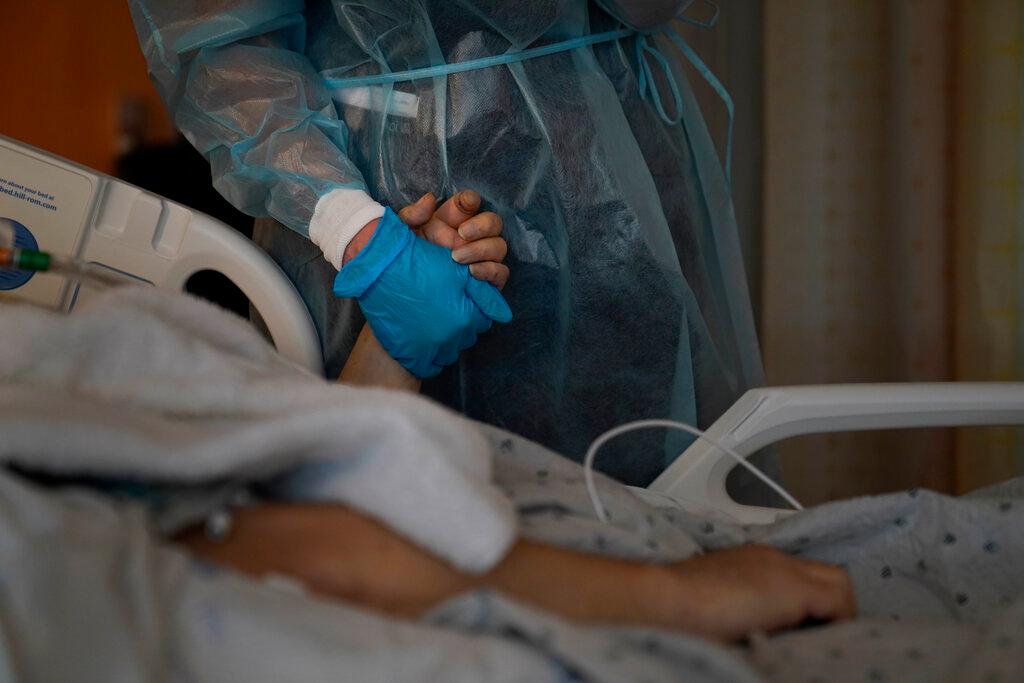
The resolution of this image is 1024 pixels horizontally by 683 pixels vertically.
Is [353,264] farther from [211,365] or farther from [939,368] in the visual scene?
[939,368]

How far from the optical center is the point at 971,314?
144 centimetres

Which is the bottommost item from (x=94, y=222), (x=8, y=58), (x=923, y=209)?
(x=8, y=58)

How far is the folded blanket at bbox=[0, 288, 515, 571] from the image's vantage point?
525mm

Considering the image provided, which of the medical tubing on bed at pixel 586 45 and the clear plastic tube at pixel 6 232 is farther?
the medical tubing on bed at pixel 586 45

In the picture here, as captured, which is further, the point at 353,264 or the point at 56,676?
the point at 353,264

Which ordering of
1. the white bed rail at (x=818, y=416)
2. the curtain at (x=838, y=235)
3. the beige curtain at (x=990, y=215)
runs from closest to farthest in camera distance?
1. the white bed rail at (x=818, y=416)
2. the beige curtain at (x=990, y=215)
3. the curtain at (x=838, y=235)

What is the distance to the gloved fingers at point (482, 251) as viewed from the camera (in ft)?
3.22

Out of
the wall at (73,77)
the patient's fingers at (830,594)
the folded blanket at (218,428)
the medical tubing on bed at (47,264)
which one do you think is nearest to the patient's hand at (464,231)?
the medical tubing on bed at (47,264)

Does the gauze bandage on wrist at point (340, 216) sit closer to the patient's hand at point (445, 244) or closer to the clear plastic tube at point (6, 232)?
the patient's hand at point (445, 244)

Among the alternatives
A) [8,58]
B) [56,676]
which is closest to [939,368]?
[56,676]

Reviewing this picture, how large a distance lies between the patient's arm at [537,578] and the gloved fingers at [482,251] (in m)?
0.45

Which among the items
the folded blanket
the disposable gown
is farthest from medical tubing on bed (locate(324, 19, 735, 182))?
the folded blanket

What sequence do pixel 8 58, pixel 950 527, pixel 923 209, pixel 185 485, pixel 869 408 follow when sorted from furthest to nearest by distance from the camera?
pixel 8 58
pixel 923 209
pixel 869 408
pixel 950 527
pixel 185 485

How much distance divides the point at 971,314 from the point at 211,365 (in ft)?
4.05
